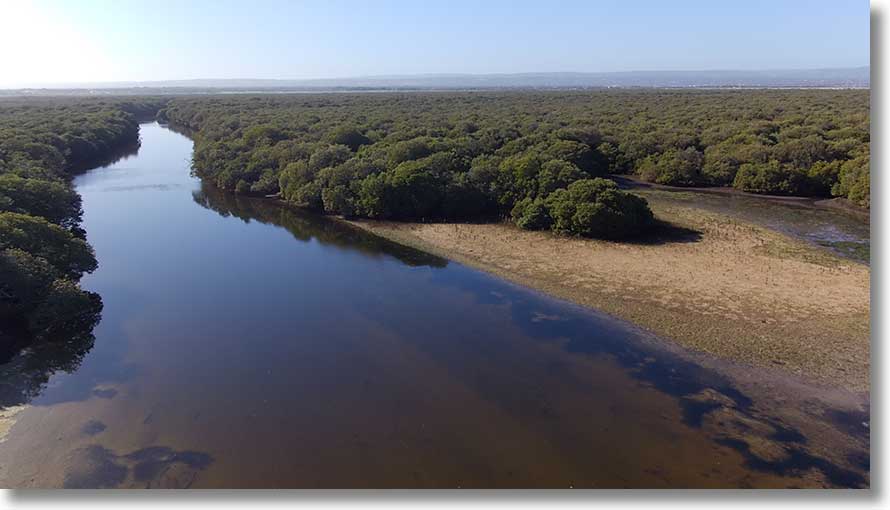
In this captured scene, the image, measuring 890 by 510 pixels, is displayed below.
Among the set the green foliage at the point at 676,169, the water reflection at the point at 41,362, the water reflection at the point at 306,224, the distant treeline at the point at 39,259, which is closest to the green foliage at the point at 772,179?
the green foliage at the point at 676,169

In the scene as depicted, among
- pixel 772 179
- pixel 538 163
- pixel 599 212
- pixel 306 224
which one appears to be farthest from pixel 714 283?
pixel 306 224

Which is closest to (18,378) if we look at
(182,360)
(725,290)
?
(182,360)

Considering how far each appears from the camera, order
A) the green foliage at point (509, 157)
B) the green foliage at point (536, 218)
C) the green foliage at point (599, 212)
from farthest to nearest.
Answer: the green foliage at point (509, 157)
the green foliage at point (536, 218)
the green foliage at point (599, 212)

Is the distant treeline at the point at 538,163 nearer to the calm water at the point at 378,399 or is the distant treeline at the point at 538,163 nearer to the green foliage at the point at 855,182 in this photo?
the green foliage at the point at 855,182

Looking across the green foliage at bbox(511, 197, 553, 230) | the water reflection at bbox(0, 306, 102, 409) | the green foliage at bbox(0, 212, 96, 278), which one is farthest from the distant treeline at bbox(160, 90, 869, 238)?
the water reflection at bbox(0, 306, 102, 409)

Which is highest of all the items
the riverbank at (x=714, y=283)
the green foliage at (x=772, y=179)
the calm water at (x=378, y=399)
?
the green foliage at (x=772, y=179)

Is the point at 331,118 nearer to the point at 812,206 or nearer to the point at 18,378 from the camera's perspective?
the point at 812,206
